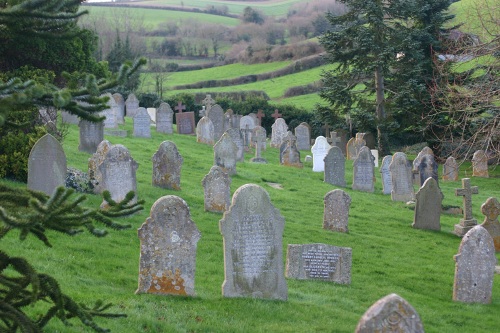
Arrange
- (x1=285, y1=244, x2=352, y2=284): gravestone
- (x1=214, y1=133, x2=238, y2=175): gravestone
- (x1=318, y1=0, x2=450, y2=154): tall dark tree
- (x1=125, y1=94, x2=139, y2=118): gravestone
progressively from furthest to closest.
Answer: (x1=125, y1=94, x2=139, y2=118): gravestone < (x1=318, y1=0, x2=450, y2=154): tall dark tree < (x1=214, y1=133, x2=238, y2=175): gravestone < (x1=285, y1=244, x2=352, y2=284): gravestone

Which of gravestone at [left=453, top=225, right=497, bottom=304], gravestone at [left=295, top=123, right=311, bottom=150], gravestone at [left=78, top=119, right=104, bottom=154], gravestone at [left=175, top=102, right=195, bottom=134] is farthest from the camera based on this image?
gravestone at [left=295, top=123, right=311, bottom=150]

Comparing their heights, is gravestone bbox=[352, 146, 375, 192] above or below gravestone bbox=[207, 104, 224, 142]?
below

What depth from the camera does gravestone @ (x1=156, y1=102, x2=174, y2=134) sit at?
3266 centimetres

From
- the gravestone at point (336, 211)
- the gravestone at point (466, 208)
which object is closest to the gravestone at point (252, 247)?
the gravestone at point (336, 211)

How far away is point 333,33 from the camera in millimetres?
38156

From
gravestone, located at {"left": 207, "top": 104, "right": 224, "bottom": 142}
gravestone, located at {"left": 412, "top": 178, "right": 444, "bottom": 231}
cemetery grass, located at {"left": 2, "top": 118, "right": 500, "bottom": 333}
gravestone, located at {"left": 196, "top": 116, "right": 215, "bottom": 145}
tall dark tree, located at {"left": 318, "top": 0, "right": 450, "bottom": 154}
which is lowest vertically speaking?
cemetery grass, located at {"left": 2, "top": 118, "right": 500, "bottom": 333}

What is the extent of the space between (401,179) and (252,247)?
1247 centimetres

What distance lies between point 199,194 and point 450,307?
27.2 feet

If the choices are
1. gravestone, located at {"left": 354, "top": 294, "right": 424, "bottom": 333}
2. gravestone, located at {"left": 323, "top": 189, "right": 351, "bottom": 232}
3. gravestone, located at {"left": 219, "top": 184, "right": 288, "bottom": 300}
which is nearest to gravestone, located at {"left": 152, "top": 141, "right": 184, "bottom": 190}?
gravestone, located at {"left": 323, "top": 189, "right": 351, "bottom": 232}

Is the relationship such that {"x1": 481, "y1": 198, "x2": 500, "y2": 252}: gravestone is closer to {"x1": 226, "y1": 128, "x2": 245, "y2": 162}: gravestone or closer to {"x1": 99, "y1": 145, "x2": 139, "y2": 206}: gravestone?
{"x1": 99, "y1": 145, "x2": 139, "y2": 206}: gravestone

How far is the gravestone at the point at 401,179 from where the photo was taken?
23.0 m

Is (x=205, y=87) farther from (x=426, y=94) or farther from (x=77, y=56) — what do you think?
(x=77, y=56)

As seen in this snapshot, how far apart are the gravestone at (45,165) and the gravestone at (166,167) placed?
448cm

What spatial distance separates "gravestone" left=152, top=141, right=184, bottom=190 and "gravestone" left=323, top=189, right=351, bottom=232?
398cm
